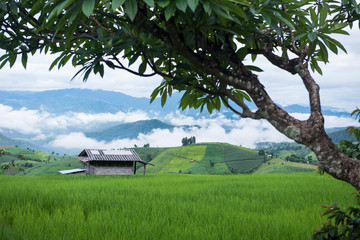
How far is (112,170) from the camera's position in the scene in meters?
22.2

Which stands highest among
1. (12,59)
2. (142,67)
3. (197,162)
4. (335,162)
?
(12,59)

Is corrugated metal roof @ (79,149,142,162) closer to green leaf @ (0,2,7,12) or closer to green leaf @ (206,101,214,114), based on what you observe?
green leaf @ (206,101,214,114)

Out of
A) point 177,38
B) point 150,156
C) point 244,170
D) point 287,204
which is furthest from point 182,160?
point 177,38

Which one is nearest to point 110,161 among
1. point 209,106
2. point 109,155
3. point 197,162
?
point 109,155

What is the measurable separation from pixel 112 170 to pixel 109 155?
117 cm

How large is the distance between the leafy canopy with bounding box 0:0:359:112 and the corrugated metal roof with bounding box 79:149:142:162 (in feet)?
62.7

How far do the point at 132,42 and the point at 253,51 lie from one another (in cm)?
113

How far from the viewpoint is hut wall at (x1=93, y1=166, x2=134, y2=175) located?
2170cm

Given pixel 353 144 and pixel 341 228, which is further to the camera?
pixel 353 144

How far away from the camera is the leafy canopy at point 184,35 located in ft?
5.74

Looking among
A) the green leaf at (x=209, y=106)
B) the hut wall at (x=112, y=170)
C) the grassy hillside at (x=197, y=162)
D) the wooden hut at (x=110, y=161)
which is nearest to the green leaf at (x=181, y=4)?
the green leaf at (x=209, y=106)

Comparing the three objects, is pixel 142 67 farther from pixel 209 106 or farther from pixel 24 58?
pixel 24 58

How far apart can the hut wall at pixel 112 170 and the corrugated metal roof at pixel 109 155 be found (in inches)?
34.5

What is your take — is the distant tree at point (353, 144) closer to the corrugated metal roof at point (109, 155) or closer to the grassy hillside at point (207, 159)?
the corrugated metal roof at point (109, 155)
